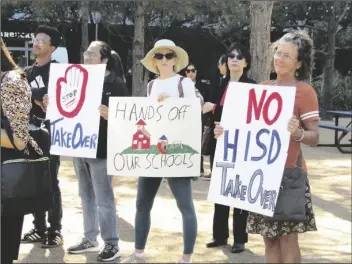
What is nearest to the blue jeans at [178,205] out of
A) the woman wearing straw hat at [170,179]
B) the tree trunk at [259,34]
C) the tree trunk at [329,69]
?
the woman wearing straw hat at [170,179]

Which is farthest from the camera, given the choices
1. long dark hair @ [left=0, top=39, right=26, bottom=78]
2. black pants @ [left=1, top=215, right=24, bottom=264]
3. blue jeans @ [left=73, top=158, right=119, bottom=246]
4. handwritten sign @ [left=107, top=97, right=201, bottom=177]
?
blue jeans @ [left=73, top=158, right=119, bottom=246]

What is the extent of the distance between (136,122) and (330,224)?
2.61 metres

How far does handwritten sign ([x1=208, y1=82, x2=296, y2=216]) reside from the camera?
3.05 m

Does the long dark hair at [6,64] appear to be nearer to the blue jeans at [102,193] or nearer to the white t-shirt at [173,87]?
the white t-shirt at [173,87]

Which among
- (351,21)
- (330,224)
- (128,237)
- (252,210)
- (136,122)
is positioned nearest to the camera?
(252,210)

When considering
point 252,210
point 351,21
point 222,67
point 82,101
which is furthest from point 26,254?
point 351,21

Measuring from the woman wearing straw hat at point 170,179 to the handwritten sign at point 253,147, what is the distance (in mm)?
802

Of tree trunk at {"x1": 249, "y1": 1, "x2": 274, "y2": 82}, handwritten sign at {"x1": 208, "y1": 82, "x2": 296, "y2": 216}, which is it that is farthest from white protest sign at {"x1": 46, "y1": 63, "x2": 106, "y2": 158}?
tree trunk at {"x1": 249, "y1": 1, "x2": 274, "y2": 82}

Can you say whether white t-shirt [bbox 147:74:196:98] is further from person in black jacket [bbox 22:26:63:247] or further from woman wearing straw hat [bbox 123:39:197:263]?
person in black jacket [bbox 22:26:63:247]

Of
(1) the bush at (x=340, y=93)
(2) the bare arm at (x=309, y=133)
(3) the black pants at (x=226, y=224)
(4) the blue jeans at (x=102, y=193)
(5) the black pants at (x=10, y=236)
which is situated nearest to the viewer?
(2) the bare arm at (x=309, y=133)

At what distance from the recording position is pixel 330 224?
228 inches

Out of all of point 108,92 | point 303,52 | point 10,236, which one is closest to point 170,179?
point 108,92

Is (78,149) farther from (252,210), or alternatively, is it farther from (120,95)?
(252,210)

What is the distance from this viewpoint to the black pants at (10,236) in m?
3.46
